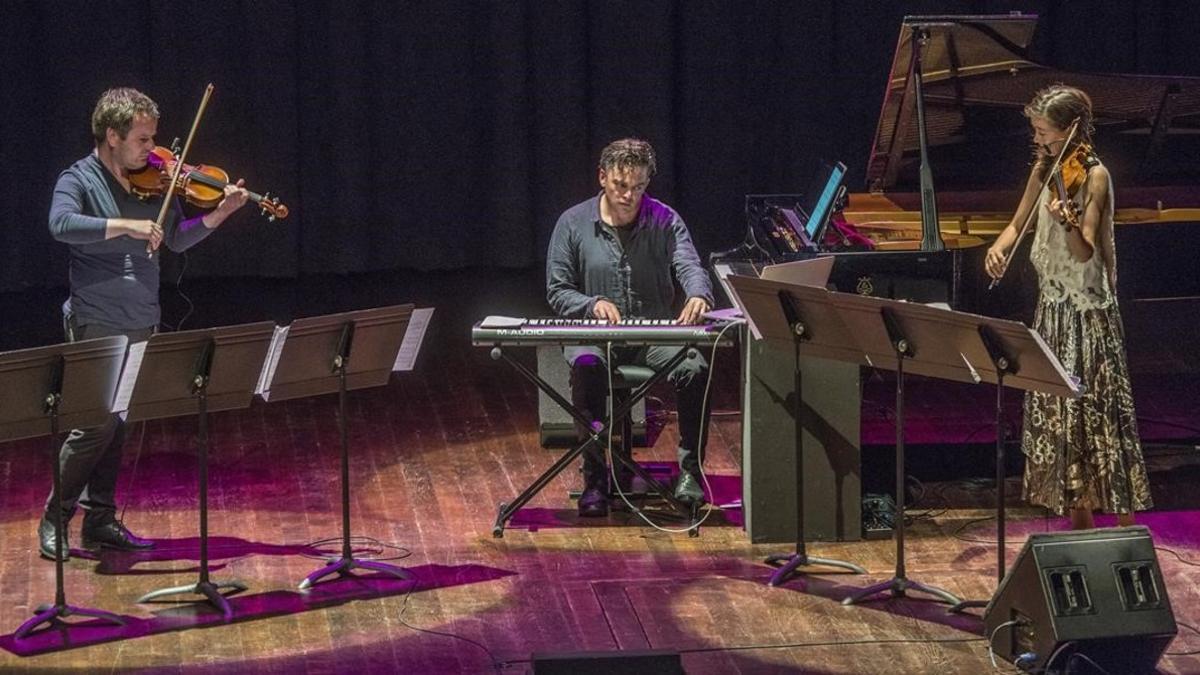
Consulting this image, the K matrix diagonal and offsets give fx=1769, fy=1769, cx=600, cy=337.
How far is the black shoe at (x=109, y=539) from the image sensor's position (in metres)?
6.95

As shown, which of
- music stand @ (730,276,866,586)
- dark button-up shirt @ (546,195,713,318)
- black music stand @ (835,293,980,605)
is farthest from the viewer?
dark button-up shirt @ (546,195,713,318)

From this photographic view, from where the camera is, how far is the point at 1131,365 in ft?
32.3

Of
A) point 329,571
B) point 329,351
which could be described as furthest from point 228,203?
point 329,571

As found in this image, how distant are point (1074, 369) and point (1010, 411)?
2.50m

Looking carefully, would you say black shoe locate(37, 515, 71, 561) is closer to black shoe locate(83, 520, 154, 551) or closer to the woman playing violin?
black shoe locate(83, 520, 154, 551)

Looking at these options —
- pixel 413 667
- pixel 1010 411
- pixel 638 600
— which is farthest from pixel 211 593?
pixel 1010 411

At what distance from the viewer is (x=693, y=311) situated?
7.05 meters

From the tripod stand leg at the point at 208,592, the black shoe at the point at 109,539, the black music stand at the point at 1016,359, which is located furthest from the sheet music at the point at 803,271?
the black shoe at the point at 109,539

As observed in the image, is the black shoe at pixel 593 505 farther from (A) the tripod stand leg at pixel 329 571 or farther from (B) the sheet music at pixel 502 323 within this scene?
(A) the tripod stand leg at pixel 329 571

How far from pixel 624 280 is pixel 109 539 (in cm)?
234

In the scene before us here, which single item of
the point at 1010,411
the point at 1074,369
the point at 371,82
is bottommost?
the point at 1010,411

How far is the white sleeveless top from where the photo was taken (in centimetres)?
646

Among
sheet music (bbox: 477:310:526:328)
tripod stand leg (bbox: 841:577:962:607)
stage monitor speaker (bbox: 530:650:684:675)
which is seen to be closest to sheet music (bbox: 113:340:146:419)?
sheet music (bbox: 477:310:526:328)

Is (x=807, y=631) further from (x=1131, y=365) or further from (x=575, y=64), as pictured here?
(x=575, y=64)
